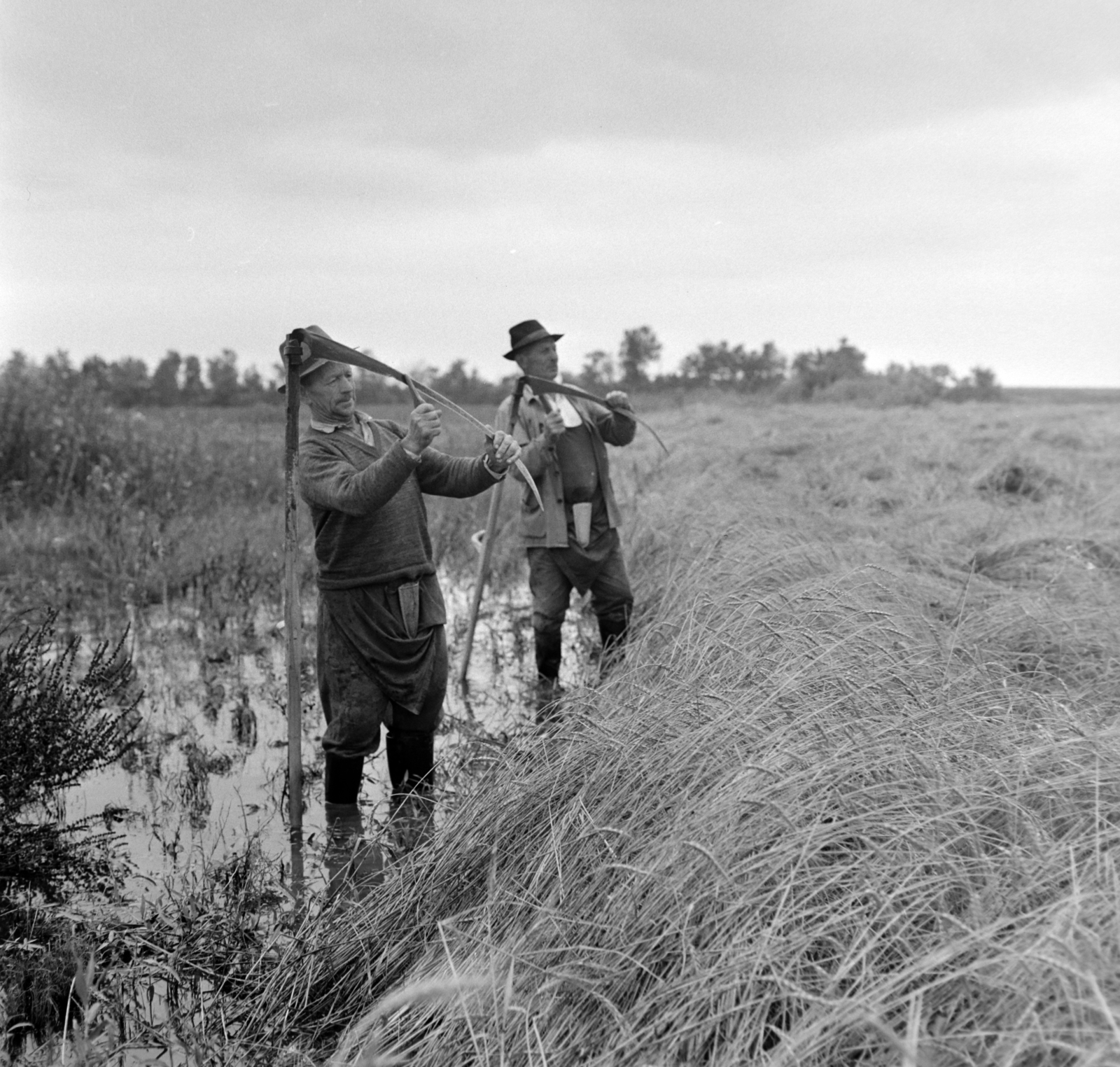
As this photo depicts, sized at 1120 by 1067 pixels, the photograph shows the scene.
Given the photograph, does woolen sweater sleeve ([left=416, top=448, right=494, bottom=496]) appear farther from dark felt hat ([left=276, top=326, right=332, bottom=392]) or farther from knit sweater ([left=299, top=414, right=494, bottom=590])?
dark felt hat ([left=276, top=326, right=332, bottom=392])

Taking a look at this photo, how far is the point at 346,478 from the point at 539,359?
2.04m

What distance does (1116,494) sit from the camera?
8.60m

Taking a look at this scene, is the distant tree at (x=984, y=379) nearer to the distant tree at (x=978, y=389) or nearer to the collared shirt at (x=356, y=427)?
the distant tree at (x=978, y=389)

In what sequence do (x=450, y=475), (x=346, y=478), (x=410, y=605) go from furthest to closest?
(x=450, y=475) → (x=410, y=605) → (x=346, y=478)

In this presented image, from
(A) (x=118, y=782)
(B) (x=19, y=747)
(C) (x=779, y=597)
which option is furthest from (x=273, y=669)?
(C) (x=779, y=597)

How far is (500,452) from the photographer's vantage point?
3959 mm

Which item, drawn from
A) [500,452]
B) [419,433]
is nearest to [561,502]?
[500,452]

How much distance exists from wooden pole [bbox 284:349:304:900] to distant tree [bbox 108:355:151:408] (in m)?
42.4

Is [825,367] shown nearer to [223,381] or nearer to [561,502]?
[223,381]

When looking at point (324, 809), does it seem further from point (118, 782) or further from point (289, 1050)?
point (289, 1050)

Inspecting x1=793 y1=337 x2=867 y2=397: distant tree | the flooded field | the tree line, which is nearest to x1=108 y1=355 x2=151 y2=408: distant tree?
the tree line

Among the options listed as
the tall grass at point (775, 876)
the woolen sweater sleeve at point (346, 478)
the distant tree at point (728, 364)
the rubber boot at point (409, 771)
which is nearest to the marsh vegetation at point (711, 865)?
the tall grass at point (775, 876)

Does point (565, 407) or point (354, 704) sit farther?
point (565, 407)

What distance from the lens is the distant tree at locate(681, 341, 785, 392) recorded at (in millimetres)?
60875
